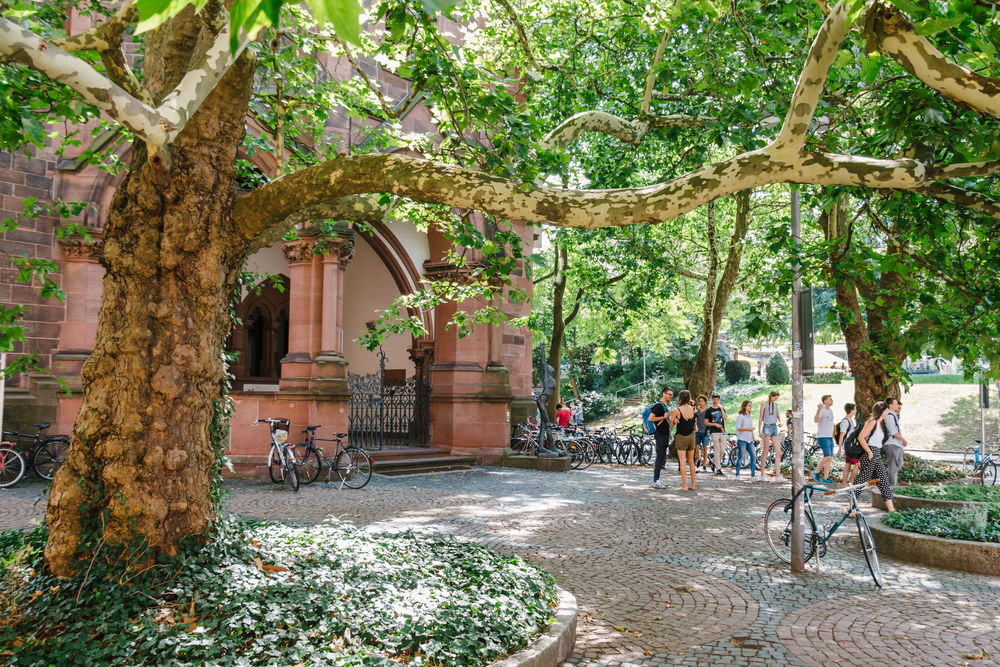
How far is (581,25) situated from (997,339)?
9089 millimetres

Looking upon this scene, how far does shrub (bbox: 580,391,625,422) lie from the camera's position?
38.7m

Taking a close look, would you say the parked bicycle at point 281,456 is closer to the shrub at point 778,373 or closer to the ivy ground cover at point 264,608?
the ivy ground cover at point 264,608

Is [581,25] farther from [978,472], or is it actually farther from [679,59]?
[978,472]

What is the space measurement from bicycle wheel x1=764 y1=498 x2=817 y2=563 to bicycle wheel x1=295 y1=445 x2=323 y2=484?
7.54m

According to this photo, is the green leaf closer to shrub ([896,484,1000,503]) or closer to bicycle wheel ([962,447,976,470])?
shrub ([896,484,1000,503])

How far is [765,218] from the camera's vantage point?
22.4 metres

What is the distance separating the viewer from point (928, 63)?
410 cm

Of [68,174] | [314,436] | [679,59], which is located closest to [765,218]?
[679,59]

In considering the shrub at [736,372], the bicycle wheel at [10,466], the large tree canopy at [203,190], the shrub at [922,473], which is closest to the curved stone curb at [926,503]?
the large tree canopy at [203,190]

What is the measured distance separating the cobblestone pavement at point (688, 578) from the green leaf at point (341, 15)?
4134mm

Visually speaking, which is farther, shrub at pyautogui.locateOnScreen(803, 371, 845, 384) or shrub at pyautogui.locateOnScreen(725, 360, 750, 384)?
shrub at pyautogui.locateOnScreen(725, 360, 750, 384)

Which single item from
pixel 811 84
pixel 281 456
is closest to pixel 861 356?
pixel 281 456

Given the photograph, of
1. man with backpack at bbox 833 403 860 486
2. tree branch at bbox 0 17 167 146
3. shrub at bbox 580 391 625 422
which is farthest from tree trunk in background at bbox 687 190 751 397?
shrub at bbox 580 391 625 422

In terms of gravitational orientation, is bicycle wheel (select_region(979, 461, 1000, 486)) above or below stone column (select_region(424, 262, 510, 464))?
below
